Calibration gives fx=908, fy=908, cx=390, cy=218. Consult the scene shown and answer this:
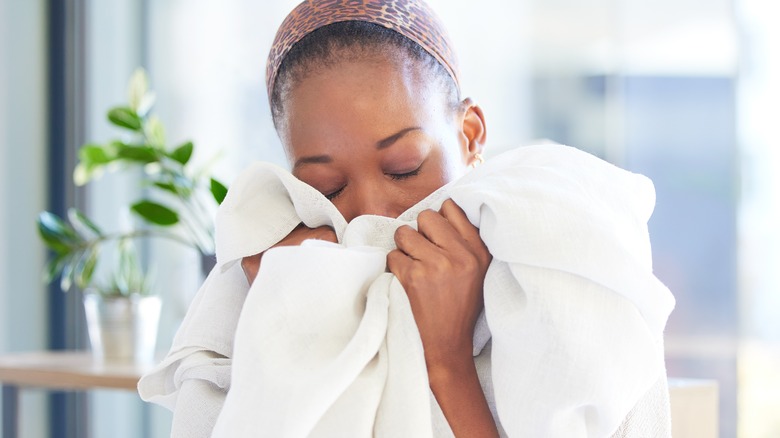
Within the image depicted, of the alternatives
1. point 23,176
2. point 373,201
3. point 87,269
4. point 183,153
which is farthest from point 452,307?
point 23,176

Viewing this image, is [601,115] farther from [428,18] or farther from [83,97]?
[83,97]

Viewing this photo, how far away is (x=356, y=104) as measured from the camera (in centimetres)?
69

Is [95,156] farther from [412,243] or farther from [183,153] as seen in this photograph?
[412,243]

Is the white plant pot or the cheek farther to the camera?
the white plant pot

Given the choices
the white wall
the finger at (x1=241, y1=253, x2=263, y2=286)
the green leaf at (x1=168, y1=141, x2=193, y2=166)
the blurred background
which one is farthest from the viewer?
the white wall

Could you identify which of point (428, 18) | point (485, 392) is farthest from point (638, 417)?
point (428, 18)

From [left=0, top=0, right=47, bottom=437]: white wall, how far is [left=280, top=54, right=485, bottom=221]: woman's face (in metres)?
1.97

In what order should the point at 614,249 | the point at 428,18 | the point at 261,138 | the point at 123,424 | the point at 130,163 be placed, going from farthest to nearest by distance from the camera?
the point at 123,424 < the point at 261,138 < the point at 130,163 < the point at 428,18 < the point at 614,249

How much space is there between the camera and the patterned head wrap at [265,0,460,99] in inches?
29.0

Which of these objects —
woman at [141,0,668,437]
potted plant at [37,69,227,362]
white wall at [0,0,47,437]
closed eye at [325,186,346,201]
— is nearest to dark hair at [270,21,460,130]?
woman at [141,0,668,437]

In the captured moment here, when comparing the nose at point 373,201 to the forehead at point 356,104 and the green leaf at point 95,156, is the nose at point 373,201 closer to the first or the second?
the forehead at point 356,104

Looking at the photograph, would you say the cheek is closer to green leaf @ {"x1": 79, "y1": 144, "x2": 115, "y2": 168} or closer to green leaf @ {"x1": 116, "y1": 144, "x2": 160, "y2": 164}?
green leaf @ {"x1": 116, "y1": 144, "x2": 160, "y2": 164}

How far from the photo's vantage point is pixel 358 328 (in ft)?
1.74

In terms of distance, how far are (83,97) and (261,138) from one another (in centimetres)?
69
